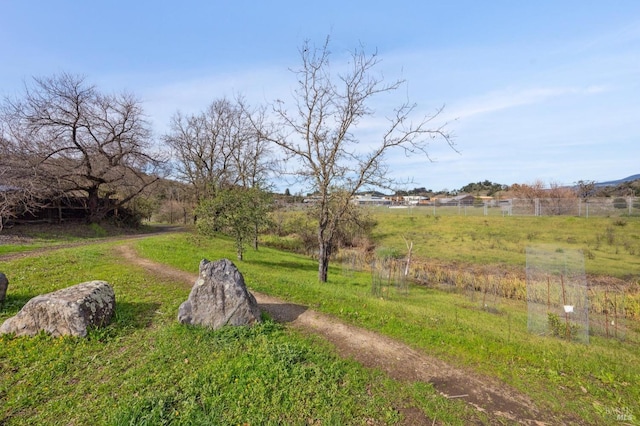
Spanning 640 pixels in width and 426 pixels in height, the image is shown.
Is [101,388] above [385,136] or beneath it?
beneath

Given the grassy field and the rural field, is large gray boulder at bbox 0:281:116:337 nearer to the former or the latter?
the rural field

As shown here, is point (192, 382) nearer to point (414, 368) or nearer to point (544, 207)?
point (414, 368)

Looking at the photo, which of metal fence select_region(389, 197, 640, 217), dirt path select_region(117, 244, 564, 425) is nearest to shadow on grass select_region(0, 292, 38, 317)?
dirt path select_region(117, 244, 564, 425)

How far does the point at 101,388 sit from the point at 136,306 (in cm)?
294

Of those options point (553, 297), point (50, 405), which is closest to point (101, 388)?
point (50, 405)

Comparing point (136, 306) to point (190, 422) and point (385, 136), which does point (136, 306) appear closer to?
point (190, 422)

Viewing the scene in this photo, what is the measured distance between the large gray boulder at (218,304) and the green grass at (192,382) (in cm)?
22

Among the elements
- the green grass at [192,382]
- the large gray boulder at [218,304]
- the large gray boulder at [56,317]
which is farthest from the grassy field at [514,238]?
the large gray boulder at [56,317]

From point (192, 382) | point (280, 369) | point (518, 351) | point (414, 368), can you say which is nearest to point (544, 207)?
point (518, 351)

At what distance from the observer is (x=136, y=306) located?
6508 millimetres

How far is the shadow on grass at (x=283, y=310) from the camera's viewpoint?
6.36 m

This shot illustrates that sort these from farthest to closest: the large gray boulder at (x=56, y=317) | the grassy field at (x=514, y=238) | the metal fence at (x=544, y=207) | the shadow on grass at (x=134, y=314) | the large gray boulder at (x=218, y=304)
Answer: the metal fence at (x=544, y=207) → the grassy field at (x=514, y=238) → the shadow on grass at (x=134, y=314) → the large gray boulder at (x=218, y=304) → the large gray boulder at (x=56, y=317)

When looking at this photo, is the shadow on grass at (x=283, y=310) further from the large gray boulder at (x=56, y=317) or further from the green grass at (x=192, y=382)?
the large gray boulder at (x=56, y=317)

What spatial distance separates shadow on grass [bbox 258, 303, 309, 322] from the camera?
6355 millimetres
